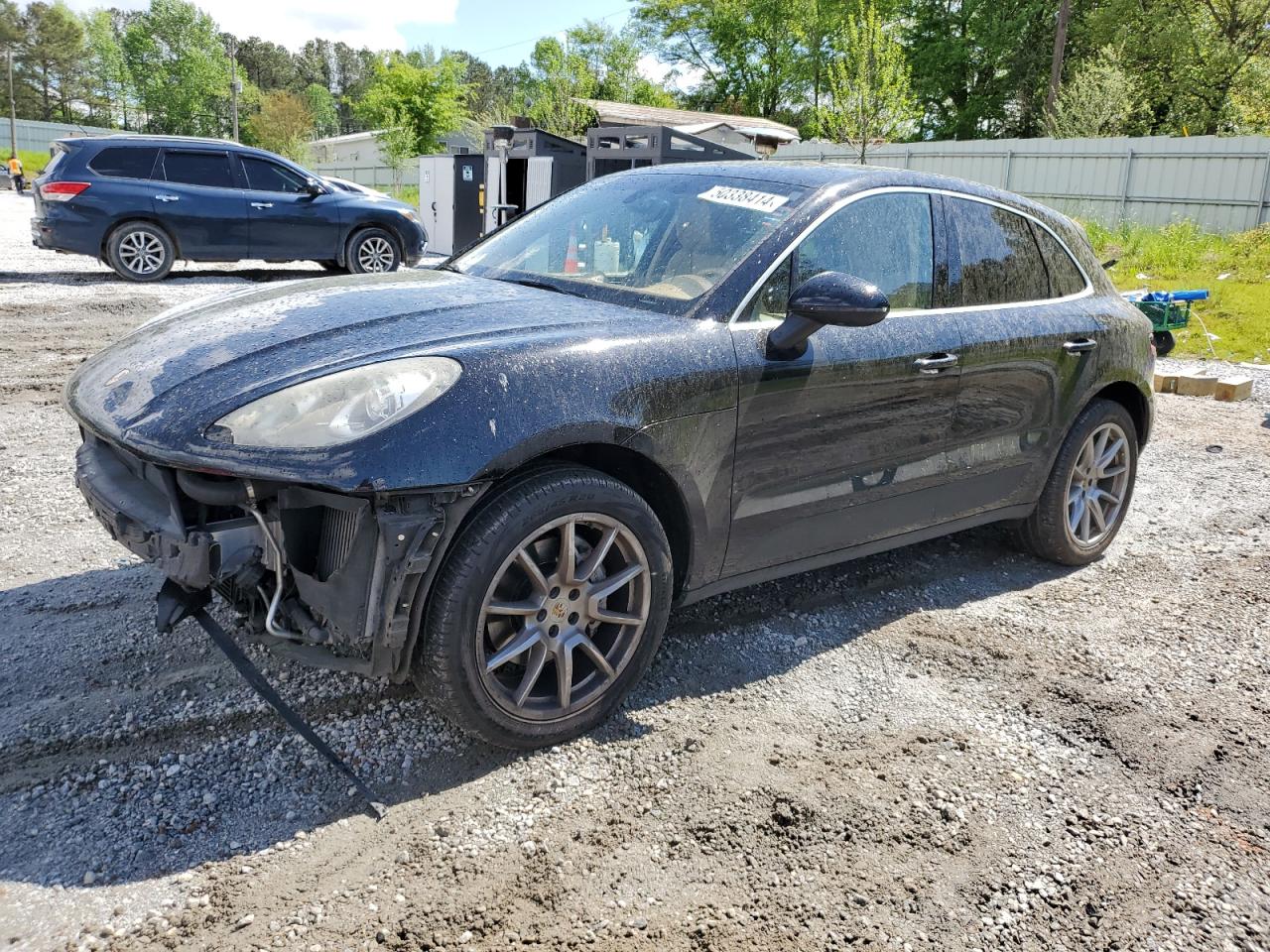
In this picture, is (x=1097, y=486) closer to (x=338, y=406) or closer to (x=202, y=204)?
(x=338, y=406)

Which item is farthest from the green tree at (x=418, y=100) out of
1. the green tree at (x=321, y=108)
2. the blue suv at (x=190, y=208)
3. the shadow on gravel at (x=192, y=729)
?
the green tree at (x=321, y=108)

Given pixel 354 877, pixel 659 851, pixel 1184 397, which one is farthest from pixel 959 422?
pixel 1184 397

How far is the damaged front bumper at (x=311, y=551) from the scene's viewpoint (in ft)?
8.38

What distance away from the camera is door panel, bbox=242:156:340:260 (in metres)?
13.5

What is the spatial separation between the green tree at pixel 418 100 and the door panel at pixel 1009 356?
43932mm

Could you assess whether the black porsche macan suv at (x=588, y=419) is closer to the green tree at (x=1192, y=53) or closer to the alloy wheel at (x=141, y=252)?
the alloy wheel at (x=141, y=252)

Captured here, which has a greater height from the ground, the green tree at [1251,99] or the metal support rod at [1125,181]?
the green tree at [1251,99]

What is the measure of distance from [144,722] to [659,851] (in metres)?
1.59

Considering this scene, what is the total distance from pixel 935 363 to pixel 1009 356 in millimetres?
516

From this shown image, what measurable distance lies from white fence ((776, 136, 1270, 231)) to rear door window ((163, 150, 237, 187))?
1697 centimetres

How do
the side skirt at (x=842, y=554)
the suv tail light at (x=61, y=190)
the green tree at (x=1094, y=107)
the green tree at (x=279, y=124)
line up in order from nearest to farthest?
the side skirt at (x=842, y=554) → the suv tail light at (x=61, y=190) → the green tree at (x=1094, y=107) → the green tree at (x=279, y=124)

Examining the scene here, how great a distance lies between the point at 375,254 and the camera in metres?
14.5

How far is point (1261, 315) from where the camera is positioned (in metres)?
12.8

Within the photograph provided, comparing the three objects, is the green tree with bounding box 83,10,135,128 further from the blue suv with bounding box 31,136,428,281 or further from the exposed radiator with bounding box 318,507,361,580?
the exposed radiator with bounding box 318,507,361,580
